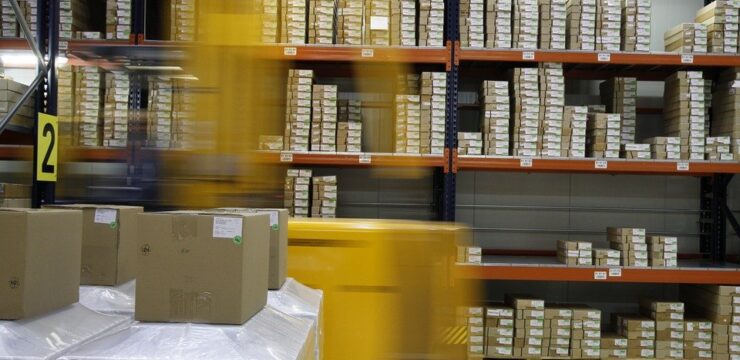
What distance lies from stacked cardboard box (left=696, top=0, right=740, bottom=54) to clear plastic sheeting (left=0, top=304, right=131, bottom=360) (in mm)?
6319

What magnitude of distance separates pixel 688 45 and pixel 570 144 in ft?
5.29

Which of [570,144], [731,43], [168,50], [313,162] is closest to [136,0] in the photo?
[313,162]

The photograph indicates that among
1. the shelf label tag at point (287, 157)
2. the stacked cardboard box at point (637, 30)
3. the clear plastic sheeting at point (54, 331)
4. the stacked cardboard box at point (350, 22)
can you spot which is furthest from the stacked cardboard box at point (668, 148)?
the clear plastic sheeting at point (54, 331)

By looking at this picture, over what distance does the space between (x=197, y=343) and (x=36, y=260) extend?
0.65 metres

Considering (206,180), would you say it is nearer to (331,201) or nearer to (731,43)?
(331,201)

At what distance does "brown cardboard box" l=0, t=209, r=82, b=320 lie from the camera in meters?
2.14

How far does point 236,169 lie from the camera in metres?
3.06

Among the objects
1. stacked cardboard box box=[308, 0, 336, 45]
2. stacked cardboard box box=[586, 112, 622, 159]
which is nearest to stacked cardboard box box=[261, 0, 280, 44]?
stacked cardboard box box=[308, 0, 336, 45]

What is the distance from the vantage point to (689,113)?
21.4 ft

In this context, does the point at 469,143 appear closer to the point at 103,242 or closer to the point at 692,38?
the point at 692,38

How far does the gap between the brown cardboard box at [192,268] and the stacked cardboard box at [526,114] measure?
15.0 ft

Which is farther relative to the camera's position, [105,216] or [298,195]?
[298,195]

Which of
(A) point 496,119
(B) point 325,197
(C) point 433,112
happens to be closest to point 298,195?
(B) point 325,197

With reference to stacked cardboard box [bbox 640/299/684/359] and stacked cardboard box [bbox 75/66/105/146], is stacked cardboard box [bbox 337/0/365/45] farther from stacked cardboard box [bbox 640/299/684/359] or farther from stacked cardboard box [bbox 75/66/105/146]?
stacked cardboard box [bbox 640/299/684/359]
